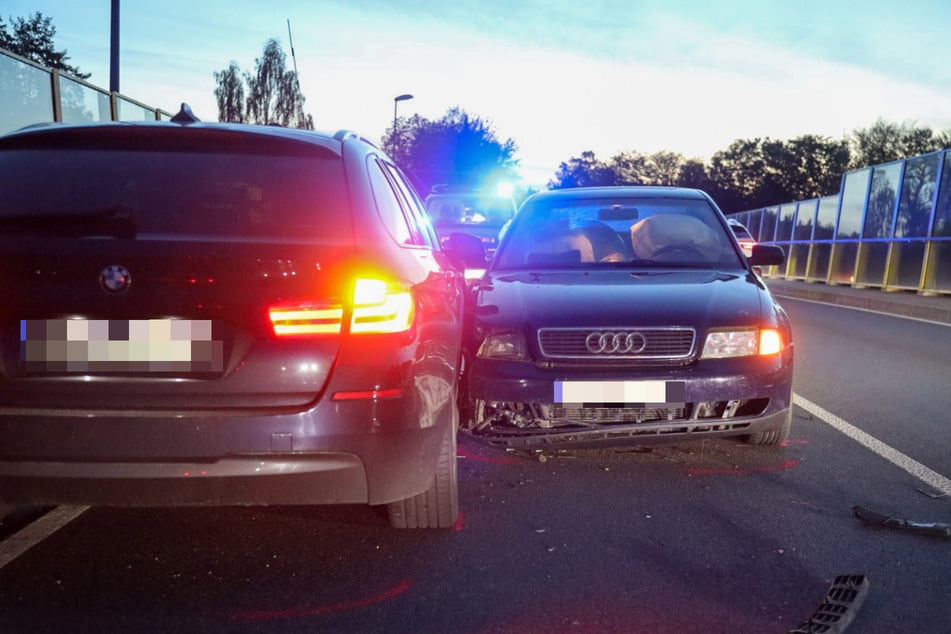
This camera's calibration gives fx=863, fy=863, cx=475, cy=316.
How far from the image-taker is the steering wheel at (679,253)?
572 cm

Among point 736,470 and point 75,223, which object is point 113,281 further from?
point 736,470

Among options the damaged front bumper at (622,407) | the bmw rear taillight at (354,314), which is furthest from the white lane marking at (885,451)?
the bmw rear taillight at (354,314)

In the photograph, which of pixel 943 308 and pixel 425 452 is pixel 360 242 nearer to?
pixel 425 452

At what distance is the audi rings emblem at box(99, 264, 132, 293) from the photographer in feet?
8.76

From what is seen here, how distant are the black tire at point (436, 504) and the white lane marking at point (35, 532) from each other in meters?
1.37

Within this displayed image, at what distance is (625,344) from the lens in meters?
4.30

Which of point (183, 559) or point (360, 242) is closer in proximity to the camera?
point (360, 242)

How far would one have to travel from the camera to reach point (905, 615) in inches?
109

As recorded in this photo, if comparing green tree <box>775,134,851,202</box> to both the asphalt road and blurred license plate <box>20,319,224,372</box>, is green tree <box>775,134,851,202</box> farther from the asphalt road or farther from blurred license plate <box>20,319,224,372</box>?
blurred license plate <box>20,319,224,372</box>

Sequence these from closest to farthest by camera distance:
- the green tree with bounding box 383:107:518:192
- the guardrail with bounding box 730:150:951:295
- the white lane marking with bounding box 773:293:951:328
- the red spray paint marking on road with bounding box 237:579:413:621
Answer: the red spray paint marking on road with bounding box 237:579:413:621 < the white lane marking with bounding box 773:293:951:328 < the guardrail with bounding box 730:150:951:295 < the green tree with bounding box 383:107:518:192

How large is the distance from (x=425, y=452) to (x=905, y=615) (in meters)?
1.65

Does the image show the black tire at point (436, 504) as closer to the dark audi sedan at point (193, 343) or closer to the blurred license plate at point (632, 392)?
the dark audi sedan at point (193, 343)

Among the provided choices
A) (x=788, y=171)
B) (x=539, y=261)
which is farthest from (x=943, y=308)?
(x=788, y=171)

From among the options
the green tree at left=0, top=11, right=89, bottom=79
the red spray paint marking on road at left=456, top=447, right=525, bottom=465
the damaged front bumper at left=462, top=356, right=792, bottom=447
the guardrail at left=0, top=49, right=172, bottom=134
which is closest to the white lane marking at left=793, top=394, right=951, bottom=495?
the damaged front bumper at left=462, top=356, right=792, bottom=447
